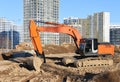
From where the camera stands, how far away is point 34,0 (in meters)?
62.5

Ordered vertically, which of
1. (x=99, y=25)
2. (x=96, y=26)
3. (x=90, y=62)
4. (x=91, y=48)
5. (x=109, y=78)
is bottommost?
(x=90, y=62)

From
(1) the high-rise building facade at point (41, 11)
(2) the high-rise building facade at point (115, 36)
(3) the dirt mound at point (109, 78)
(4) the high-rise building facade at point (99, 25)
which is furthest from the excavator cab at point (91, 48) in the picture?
(2) the high-rise building facade at point (115, 36)

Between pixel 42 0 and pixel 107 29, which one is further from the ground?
pixel 42 0

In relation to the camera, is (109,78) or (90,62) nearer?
(109,78)

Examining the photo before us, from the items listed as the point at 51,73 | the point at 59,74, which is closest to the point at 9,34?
the point at 51,73

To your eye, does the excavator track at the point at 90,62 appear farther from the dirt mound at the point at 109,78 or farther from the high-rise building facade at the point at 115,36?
the high-rise building facade at the point at 115,36

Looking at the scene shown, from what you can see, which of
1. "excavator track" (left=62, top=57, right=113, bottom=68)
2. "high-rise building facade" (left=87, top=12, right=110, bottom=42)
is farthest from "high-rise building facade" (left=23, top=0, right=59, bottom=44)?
"excavator track" (left=62, top=57, right=113, bottom=68)

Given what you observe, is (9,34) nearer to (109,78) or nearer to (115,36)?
(115,36)

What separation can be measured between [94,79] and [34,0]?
167 feet

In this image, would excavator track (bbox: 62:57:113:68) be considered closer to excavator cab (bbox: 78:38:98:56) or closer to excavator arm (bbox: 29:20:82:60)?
excavator cab (bbox: 78:38:98:56)

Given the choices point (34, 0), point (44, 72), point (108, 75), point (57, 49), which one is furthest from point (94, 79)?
point (34, 0)

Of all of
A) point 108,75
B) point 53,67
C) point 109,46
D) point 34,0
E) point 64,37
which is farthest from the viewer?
point 64,37

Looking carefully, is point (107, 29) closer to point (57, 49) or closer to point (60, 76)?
point (57, 49)

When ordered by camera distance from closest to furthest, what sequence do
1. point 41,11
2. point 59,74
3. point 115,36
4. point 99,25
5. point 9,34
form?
point 59,74 → point 41,11 → point 9,34 → point 99,25 → point 115,36
